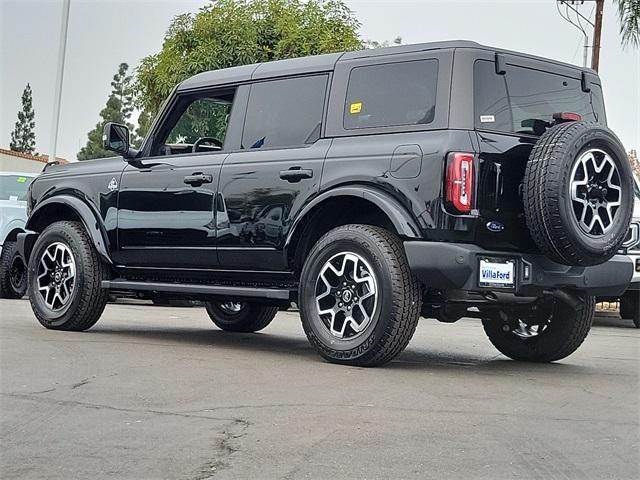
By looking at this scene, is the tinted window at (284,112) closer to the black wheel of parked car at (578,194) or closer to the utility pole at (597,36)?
the black wheel of parked car at (578,194)

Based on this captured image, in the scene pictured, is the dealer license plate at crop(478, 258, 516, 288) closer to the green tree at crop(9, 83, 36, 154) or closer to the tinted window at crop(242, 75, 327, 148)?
the tinted window at crop(242, 75, 327, 148)

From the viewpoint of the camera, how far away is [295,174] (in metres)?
7.52

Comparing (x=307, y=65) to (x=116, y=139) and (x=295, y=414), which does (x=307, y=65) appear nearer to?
(x=116, y=139)

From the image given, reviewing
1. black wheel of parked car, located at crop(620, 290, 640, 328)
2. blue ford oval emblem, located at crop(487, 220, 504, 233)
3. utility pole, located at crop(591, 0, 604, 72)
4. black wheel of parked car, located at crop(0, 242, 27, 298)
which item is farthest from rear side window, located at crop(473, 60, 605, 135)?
utility pole, located at crop(591, 0, 604, 72)

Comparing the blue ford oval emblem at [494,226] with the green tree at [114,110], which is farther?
the green tree at [114,110]

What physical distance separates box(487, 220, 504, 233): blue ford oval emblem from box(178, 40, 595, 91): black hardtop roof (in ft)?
3.73

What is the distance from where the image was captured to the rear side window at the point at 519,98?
7.05 meters

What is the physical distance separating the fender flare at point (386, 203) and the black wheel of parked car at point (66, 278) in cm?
249

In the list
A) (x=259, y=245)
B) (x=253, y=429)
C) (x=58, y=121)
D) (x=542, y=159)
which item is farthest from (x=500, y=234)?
(x=58, y=121)

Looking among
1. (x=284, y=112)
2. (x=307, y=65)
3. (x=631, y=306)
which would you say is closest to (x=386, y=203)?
(x=284, y=112)

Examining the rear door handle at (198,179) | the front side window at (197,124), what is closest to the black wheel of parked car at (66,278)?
the front side window at (197,124)

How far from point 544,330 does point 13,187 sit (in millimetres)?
9939

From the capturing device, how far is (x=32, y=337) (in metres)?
8.59

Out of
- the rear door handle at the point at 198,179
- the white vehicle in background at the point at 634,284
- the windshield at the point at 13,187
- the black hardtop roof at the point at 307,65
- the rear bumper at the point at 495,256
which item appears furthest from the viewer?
the windshield at the point at 13,187
